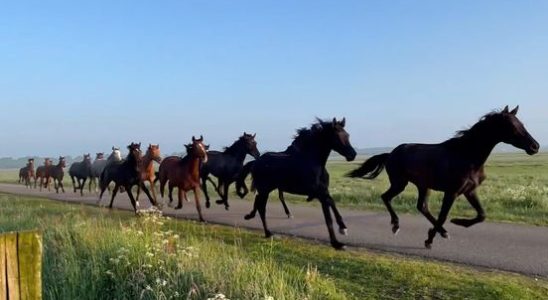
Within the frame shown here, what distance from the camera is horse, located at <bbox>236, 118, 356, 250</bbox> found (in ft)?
30.0

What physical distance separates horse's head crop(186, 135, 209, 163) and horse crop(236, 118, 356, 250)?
3928mm

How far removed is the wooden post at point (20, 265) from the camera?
8.37 feet

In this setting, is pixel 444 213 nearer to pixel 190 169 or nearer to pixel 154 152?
pixel 190 169

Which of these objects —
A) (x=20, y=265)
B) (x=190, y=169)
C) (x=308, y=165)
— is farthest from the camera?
(x=190, y=169)

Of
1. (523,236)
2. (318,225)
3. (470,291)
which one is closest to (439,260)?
(470,291)

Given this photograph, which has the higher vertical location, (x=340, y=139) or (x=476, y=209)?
(x=340, y=139)

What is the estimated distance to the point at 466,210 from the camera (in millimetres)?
13766

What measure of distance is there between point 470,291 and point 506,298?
0.42 m

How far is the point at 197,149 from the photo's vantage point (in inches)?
547

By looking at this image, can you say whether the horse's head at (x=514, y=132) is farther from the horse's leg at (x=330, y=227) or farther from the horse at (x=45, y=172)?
the horse at (x=45, y=172)

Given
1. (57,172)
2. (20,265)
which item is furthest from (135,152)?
(57,172)

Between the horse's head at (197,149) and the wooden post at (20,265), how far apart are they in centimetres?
1123

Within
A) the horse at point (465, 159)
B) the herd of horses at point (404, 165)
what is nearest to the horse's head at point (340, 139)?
the herd of horses at point (404, 165)

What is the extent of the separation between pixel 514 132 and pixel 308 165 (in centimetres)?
363
